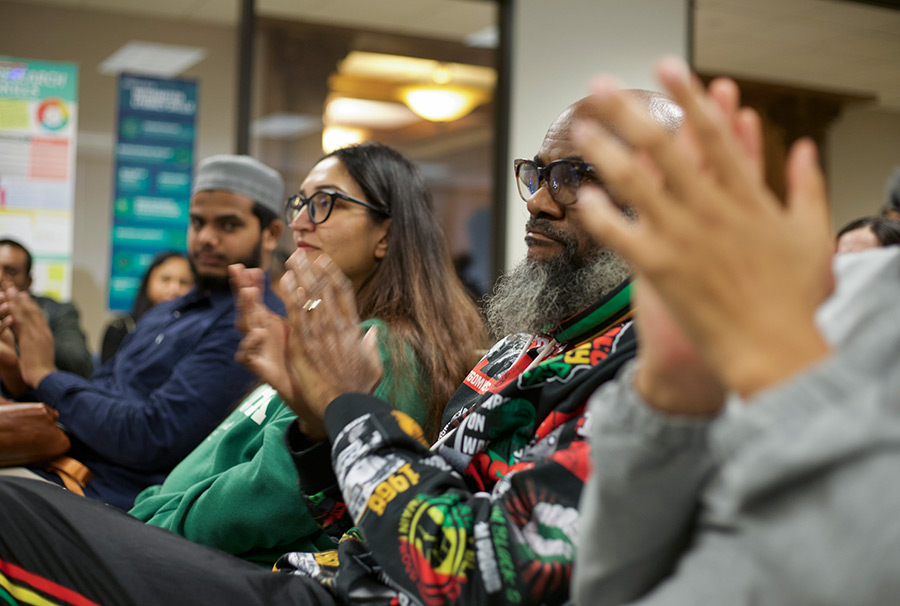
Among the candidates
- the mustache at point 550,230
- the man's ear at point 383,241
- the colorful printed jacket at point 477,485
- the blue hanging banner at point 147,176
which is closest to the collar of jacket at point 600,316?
the colorful printed jacket at point 477,485

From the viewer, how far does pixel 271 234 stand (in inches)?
112

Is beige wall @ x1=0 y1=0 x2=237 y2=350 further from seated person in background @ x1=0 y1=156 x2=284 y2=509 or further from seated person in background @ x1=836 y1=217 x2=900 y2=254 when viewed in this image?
seated person in background @ x1=836 y1=217 x2=900 y2=254

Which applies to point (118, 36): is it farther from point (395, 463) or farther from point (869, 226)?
point (395, 463)

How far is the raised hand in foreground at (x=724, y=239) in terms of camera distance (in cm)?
60

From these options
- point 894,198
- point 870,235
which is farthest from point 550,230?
point 894,198

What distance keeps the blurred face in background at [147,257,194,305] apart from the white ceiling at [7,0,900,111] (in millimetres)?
1715

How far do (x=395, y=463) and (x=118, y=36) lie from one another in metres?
5.12

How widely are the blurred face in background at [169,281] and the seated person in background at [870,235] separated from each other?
3.09 metres

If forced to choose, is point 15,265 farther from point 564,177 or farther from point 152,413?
point 564,177

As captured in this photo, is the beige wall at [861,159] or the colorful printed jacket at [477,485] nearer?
the colorful printed jacket at [477,485]

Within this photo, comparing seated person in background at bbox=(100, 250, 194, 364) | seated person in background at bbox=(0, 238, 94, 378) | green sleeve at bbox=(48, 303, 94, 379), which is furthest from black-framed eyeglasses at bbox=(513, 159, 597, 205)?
seated person in background at bbox=(100, 250, 194, 364)

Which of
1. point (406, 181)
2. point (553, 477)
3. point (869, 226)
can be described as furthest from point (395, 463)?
point (869, 226)

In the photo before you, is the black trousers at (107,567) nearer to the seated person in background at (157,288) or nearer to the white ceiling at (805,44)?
the seated person in background at (157,288)

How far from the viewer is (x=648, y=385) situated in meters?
0.69
